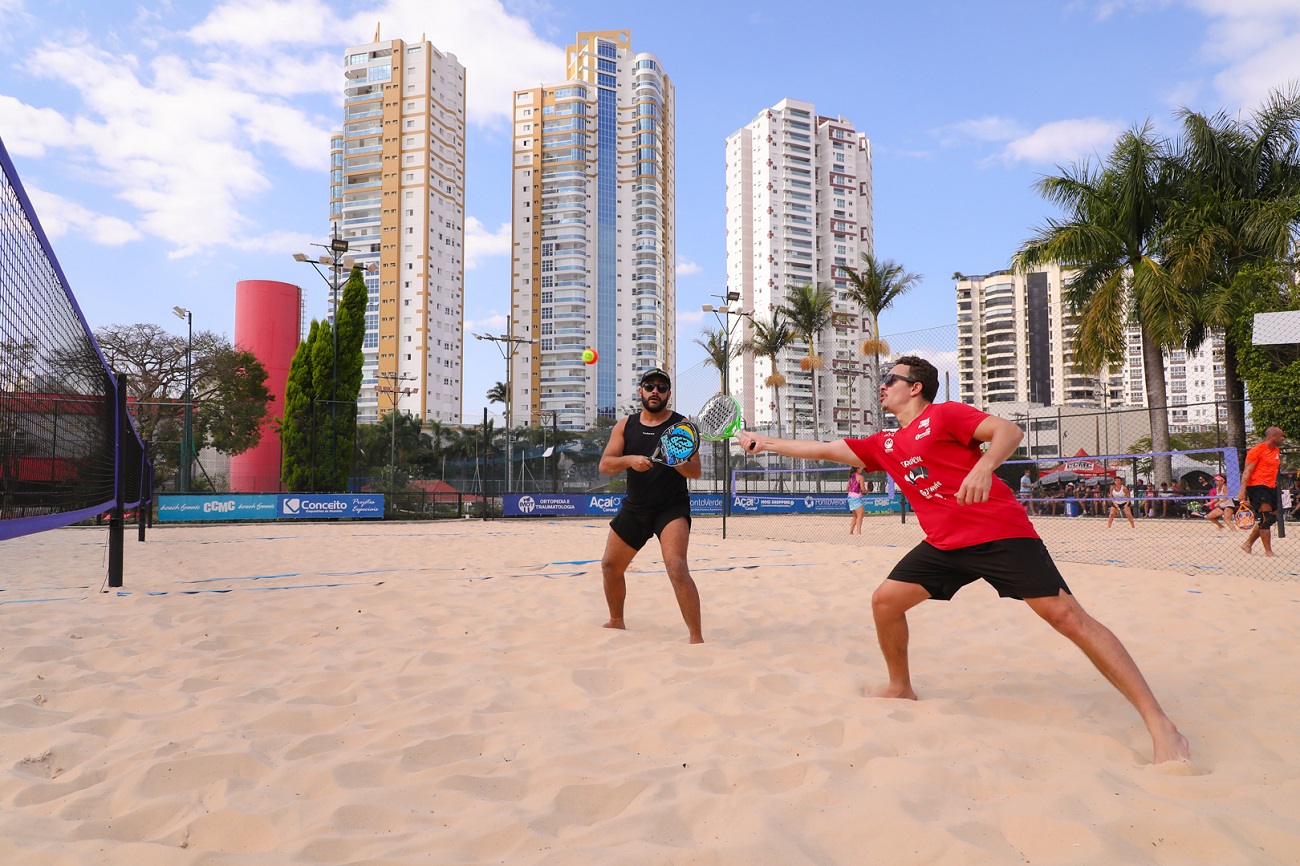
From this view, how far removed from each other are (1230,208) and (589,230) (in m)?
81.0

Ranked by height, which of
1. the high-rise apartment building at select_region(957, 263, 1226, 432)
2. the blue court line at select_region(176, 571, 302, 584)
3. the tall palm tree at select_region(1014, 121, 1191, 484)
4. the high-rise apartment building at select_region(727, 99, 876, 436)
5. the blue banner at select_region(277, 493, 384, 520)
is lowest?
the blue court line at select_region(176, 571, 302, 584)

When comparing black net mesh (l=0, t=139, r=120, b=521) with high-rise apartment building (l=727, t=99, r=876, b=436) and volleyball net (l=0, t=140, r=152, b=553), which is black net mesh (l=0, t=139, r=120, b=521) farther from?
high-rise apartment building (l=727, t=99, r=876, b=436)

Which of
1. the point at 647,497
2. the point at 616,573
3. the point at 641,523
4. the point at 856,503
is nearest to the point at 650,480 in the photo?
the point at 647,497

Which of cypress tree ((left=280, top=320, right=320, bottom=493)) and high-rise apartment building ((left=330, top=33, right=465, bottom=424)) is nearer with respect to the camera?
cypress tree ((left=280, top=320, right=320, bottom=493))

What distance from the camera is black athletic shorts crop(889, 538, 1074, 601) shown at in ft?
9.57

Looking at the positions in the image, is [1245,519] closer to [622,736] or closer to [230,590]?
[622,736]

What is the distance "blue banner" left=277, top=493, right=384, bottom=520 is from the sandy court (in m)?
13.4

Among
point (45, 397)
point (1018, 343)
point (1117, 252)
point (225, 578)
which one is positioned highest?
point (1018, 343)

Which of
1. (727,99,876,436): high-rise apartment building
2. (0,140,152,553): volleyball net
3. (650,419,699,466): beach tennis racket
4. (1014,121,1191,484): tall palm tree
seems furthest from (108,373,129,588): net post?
(727,99,876,436): high-rise apartment building

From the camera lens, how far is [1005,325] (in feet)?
368

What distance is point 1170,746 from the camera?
266cm

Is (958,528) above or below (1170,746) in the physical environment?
above

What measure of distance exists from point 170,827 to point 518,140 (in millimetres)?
105061

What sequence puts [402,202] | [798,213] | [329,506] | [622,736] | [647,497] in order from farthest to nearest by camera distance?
[798,213] → [402,202] → [329,506] → [647,497] → [622,736]
